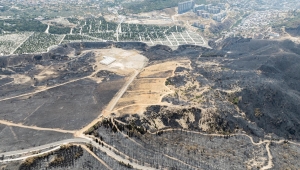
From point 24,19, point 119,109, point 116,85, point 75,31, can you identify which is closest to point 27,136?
point 119,109

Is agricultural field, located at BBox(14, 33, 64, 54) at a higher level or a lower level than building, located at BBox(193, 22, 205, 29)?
higher

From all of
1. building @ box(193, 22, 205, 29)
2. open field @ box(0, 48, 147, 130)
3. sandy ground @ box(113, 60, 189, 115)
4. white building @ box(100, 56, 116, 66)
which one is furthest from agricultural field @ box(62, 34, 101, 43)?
building @ box(193, 22, 205, 29)

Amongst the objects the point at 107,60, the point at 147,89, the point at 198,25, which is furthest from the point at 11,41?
the point at 198,25

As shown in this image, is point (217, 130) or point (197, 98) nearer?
point (217, 130)

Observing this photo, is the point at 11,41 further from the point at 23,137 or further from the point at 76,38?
the point at 23,137

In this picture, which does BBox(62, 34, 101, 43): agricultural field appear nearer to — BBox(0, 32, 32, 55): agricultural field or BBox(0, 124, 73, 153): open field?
BBox(0, 32, 32, 55): agricultural field

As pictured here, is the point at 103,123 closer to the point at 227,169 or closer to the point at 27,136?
the point at 27,136
